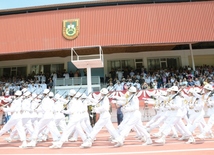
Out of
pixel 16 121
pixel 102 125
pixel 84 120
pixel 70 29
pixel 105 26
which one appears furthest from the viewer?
pixel 70 29

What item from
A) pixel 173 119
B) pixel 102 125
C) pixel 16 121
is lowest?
pixel 102 125

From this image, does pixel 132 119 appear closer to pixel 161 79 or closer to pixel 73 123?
pixel 73 123

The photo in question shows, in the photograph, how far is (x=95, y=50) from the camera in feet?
71.1

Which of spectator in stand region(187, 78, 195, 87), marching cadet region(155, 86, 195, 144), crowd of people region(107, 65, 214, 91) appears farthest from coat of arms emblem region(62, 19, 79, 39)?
marching cadet region(155, 86, 195, 144)

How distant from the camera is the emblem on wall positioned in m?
20.4

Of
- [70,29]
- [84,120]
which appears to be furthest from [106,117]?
[70,29]

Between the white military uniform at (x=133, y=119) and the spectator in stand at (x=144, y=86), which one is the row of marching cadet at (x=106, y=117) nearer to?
the white military uniform at (x=133, y=119)

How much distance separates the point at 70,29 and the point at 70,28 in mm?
118

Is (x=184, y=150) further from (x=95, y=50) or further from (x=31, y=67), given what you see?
(x=31, y=67)

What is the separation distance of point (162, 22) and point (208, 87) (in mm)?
13342

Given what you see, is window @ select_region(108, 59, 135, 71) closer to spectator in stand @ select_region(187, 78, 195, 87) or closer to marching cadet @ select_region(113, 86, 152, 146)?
spectator in stand @ select_region(187, 78, 195, 87)

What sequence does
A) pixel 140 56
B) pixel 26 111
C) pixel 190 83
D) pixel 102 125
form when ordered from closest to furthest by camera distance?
pixel 102 125 → pixel 26 111 → pixel 190 83 → pixel 140 56

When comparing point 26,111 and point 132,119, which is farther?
point 26,111

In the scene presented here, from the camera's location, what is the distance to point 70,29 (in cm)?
2055
